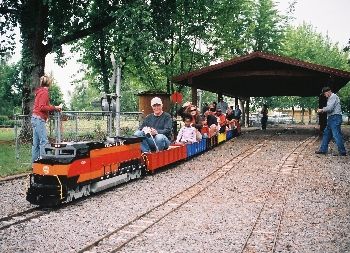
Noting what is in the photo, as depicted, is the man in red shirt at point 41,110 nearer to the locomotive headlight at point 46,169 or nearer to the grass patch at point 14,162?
the grass patch at point 14,162

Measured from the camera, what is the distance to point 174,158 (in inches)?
447

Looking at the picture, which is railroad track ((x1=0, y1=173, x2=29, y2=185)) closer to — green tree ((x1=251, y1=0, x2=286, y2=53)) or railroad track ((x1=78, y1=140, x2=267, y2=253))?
railroad track ((x1=78, y1=140, x2=267, y2=253))

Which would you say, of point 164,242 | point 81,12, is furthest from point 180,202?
point 81,12

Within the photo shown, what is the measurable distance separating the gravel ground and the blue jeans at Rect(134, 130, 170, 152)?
28.5 inches

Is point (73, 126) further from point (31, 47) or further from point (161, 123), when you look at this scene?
point (31, 47)

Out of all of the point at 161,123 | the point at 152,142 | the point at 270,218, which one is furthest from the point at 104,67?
the point at 270,218

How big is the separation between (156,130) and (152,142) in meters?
0.52

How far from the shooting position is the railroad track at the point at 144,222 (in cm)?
503

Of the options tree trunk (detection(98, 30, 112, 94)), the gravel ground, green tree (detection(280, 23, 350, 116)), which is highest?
green tree (detection(280, 23, 350, 116))

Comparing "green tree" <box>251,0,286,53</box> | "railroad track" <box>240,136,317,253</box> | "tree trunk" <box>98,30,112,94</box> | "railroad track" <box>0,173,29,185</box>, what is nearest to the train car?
"railroad track" <box>0,173,29,185</box>

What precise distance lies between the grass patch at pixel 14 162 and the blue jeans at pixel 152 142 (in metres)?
3.12

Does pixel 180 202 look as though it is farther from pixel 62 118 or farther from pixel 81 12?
pixel 81 12

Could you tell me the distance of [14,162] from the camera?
1176 centimetres

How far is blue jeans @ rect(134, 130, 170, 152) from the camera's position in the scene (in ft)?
33.4
